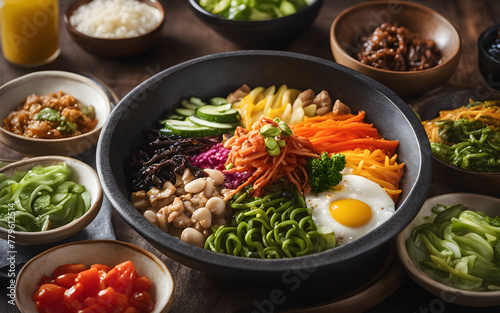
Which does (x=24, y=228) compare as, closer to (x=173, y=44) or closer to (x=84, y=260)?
(x=84, y=260)

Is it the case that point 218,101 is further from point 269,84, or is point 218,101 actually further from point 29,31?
point 29,31

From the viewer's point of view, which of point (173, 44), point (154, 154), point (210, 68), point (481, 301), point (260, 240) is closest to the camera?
point (481, 301)

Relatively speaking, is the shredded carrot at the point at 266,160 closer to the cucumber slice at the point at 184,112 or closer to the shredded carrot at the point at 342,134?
the shredded carrot at the point at 342,134

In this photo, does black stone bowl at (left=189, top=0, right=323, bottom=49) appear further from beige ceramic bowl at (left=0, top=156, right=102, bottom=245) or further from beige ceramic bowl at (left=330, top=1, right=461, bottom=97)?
beige ceramic bowl at (left=0, top=156, right=102, bottom=245)

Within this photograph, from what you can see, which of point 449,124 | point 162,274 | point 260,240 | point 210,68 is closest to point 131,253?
point 162,274

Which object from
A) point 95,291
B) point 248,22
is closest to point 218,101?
point 248,22

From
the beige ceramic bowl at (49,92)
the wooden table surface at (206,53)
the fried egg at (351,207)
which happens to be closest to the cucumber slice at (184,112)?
the beige ceramic bowl at (49,92)
